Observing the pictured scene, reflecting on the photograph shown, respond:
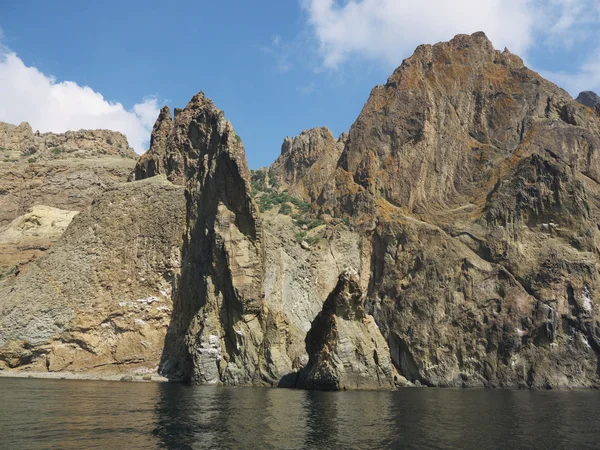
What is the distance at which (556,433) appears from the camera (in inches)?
970

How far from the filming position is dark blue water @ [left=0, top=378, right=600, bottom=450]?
2045 cm

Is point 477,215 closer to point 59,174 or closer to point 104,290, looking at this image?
point 104,290

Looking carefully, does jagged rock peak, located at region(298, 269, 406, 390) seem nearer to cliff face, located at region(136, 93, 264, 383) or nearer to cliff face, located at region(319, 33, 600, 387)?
cliff face, located at region(136, 93, 264, 383)

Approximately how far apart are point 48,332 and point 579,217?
216 ft

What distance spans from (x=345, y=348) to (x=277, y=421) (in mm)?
19378

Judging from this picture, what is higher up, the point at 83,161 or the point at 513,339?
the point at 83,161

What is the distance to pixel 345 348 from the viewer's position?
→ 44.2 metres

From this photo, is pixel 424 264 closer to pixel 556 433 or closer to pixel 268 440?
pixel 556 433

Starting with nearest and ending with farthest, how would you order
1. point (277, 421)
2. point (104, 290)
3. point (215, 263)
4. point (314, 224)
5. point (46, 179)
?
1. point (277, 421)
2. point (215, 263)
3. point (104, 290)
4. point (314, 224)
5. point (46, 179)

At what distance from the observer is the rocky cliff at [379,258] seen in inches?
2072

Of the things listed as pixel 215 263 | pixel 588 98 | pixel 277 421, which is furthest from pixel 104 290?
pixel 588 98

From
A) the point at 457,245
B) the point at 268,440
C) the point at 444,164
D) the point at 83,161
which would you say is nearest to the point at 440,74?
the point at 444,164

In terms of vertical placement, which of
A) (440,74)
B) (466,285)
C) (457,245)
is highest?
(440,74)

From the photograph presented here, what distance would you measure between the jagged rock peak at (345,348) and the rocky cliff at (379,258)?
0.19 meters
